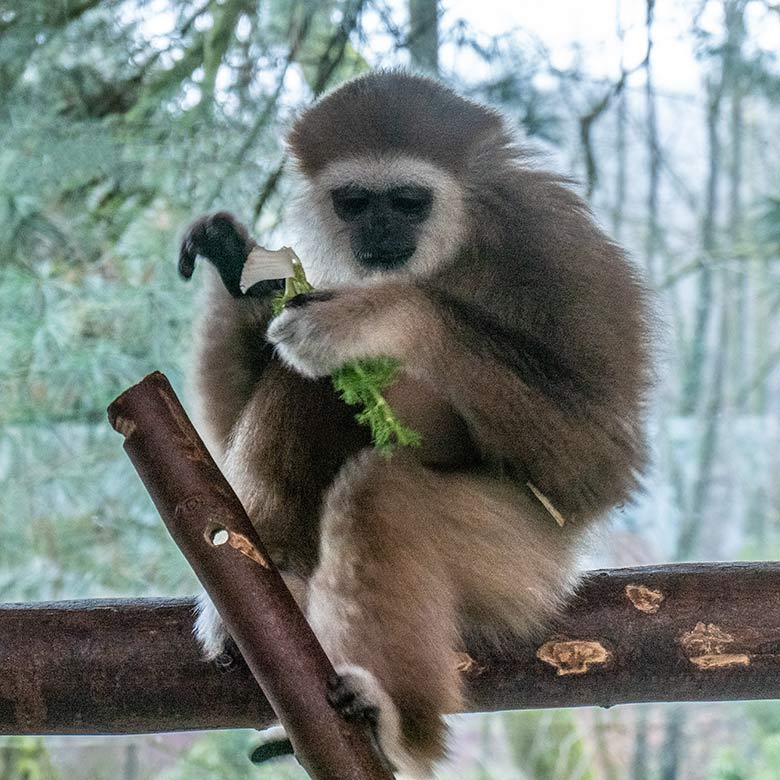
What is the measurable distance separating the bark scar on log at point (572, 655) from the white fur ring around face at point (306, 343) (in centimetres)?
61

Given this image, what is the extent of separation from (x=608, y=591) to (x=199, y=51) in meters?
2.06

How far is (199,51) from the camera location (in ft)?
9.87

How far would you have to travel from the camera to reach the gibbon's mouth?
1969 mm

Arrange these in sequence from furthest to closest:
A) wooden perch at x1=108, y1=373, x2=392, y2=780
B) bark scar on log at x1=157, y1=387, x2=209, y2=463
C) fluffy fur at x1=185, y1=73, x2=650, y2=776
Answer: fluffy fur at x1=185, y1=73, x2=650, y2=776 → bark scar on log at x1=157, y1=387, x2=209, y2=463 → wooden perch at x1=108, y1=373, x2=392, y2=780

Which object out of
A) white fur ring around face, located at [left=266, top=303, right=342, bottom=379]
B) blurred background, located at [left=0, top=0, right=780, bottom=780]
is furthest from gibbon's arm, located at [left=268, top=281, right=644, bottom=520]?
blurred background, located at [left=0, top=0, right=780, bottom=780]

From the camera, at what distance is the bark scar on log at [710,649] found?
5.70 ft

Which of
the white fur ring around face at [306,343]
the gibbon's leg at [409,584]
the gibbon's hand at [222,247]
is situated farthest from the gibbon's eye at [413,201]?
the gibbon's leg at [409,584]

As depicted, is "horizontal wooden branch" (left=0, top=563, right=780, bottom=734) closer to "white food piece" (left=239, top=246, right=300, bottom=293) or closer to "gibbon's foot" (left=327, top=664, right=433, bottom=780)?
"gibbon's foot" (left=327, top=664, right=433, bottom=780)

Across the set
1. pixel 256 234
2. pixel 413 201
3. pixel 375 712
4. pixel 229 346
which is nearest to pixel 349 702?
pixel 375 712

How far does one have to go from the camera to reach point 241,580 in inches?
53.9

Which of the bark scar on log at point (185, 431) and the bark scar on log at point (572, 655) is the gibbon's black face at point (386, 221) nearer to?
the bark scar on log at point (185, 431)

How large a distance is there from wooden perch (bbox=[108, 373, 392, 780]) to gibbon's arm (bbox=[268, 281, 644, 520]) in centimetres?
28

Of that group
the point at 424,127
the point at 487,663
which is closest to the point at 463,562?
the point at 487,663

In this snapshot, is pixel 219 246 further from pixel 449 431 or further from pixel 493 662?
pixel 493 662
